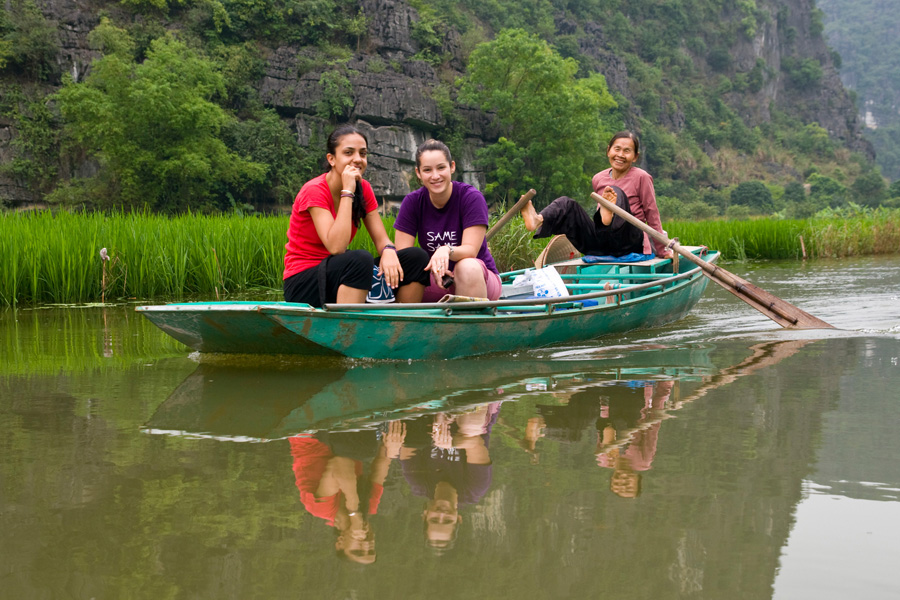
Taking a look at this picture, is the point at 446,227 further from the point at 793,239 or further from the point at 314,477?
the point at 793,239

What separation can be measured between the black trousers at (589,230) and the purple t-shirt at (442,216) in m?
1.27

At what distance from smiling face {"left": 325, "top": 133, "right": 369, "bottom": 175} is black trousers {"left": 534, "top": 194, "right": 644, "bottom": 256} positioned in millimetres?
1803

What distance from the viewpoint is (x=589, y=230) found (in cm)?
589

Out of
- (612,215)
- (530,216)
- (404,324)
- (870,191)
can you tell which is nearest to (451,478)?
(404,324)

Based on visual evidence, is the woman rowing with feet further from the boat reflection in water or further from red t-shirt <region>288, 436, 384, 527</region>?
red t-shirt <region>288, 436, 384, 527</region>

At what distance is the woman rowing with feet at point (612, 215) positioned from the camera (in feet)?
18.5

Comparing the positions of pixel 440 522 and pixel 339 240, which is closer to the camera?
pixel 440 522

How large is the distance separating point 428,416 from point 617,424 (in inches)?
26.3

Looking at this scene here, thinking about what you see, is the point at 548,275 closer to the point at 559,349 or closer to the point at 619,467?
the point at 559,349

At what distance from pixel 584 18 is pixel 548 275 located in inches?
2300

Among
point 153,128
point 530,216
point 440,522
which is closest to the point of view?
point 440,522

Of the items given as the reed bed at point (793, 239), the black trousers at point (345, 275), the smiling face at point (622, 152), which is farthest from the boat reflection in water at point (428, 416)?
the reed bed at point (793, 239)

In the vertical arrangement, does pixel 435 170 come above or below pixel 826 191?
below

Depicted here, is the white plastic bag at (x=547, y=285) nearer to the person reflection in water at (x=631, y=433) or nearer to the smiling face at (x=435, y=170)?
the smiling face at (x=435, y=170)
